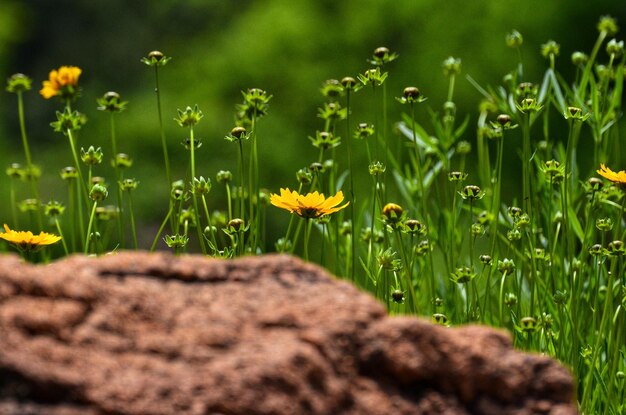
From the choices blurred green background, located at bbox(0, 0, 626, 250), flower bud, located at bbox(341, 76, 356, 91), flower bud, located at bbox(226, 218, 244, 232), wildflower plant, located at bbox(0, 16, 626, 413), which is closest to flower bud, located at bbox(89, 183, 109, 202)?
wildflower plant, located at bbox(0, 16, 626, 413)

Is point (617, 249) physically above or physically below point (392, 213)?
below

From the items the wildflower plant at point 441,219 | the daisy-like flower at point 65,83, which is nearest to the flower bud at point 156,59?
the wildflower plant at point 441,219

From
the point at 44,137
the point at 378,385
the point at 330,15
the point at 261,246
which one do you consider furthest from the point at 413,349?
the point at 44,137

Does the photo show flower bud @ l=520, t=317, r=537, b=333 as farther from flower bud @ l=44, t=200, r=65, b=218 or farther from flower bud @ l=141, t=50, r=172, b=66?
flower bud @ l=44, t=200, r=65, b=218

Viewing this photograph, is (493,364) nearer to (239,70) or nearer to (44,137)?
(239,70)

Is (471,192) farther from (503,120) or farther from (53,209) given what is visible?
(53,209)

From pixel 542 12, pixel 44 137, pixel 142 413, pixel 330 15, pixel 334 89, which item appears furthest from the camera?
pixel 44 137

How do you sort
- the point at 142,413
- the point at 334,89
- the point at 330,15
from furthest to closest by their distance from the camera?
the point at 330,15 < the point at 334,89 < the point at 142,413

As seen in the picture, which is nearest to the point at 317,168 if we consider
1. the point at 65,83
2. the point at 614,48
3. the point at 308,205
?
the point at 308,205
